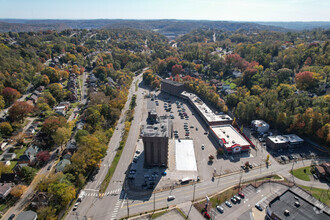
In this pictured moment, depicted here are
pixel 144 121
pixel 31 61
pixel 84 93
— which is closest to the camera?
pixel 144 121

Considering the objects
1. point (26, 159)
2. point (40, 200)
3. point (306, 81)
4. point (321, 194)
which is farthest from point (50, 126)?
point (306, 81)

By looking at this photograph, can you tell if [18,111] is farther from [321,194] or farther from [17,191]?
[321,194]

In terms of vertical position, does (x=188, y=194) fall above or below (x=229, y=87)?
below

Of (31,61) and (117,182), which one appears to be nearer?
(117,182)

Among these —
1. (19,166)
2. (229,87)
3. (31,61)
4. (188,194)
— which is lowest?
(188,194)

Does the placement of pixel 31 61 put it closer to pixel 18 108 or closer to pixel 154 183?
pixel 18 108

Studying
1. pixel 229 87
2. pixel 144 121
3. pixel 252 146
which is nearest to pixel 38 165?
pixel 144 121

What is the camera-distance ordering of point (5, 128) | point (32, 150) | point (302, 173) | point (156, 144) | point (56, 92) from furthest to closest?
point (56, 92), point (5, 128), point (32, 150), point (302, 173), point (156, 144)
